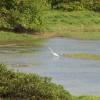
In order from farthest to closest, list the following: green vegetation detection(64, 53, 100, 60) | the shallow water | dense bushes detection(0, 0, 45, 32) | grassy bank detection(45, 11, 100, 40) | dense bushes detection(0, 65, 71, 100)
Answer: grassy bank detection(45, 11, 100, 40), dense bushes detection(0, 0, 45, 32), green vegetation detection(64, 53, 100, 60), the shallow water, dense bushes detection(0, 65, 71, 100)

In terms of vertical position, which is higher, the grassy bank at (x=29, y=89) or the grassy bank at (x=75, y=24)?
the grassy bank at (x=29, y=89)

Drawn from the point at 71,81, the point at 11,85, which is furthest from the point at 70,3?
Result: the point at 11,85

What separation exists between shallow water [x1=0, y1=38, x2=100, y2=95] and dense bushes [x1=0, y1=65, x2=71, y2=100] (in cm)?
420

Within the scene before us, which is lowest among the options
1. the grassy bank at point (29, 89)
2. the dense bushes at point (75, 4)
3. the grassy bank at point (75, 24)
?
the grassy bank at point (75, 24)

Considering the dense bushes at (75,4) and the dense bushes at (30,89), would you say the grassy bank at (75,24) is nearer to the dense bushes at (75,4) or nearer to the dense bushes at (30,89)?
the dense bushes at (75,4)

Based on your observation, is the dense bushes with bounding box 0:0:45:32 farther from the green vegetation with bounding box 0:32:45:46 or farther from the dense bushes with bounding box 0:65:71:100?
the dense bushes with bounding box 0:65:71:100

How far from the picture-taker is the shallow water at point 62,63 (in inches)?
728

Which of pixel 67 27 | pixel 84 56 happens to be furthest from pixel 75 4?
pixel 84 56

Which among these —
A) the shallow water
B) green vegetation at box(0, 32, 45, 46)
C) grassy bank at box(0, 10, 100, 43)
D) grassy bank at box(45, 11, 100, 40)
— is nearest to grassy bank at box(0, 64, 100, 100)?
the shallow water

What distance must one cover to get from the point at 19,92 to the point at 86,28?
105 feet

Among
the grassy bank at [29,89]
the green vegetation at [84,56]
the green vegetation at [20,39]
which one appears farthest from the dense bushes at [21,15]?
the grassy bank at [29,89]

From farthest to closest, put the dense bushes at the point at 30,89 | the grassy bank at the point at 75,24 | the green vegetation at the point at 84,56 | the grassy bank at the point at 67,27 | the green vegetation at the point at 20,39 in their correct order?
the grassy bank at the point at 75,24, the grassy bank at the point at 67,27, the green vegetation at the point at 20,39, the green vegetation at the point at 84,56, the dense bushes at the point at 30,89

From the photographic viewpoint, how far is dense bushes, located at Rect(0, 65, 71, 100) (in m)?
11.8

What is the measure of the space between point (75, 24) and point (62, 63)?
770 inches
